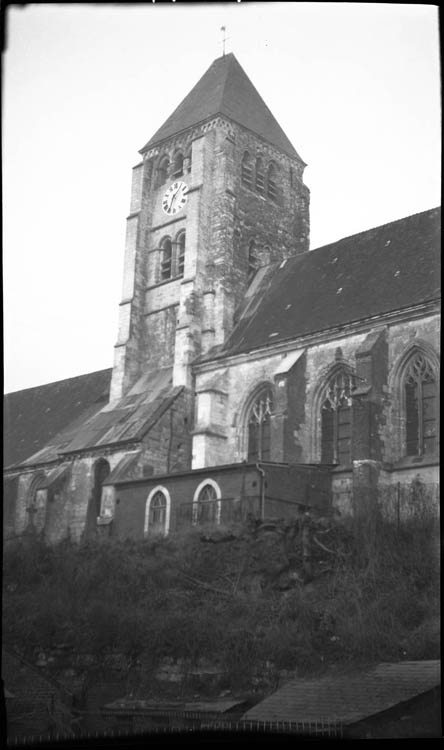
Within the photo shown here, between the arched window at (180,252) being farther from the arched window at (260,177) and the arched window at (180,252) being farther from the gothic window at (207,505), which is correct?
the gothic window at (207,505)

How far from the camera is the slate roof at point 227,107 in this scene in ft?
139

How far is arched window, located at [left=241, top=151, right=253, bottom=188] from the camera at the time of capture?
4141cm

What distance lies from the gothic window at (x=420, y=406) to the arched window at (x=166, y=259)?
14.9 m

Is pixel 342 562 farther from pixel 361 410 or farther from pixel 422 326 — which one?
pixel 422 326

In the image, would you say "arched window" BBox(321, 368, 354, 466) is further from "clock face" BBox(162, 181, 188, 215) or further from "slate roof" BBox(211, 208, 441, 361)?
"clock face" BBox(162, 181, 188, 215)

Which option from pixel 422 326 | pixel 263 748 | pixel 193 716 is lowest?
pixel 193 716

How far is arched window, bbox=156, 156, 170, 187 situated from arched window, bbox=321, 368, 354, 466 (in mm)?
16399

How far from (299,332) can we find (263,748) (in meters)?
24.4

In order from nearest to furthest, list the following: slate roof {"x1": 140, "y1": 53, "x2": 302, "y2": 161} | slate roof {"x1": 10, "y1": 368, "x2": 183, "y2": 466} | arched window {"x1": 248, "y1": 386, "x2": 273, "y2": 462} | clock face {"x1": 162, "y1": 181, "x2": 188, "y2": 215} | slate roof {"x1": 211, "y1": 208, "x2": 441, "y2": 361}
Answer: slate roof {"x1": 211, "y1": 208, "x2": 441, "y2": 361} < arched window {"x1": 248, "y1": 386, "x2": 273, "y2": 462} < slate roof {"x1": 10, "y1": 368, "x2": 183, "y2": 466} < clock face {"x1": 162, "y1": 181, "x2": 188, "y2": 215} < slate roof {"x1": 140, "y1": 53, "x2": 302, "y2": 161}

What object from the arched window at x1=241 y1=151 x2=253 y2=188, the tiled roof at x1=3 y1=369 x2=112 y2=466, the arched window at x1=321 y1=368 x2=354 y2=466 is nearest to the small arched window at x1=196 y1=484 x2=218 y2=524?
the arched window at x1=321 y1=368 x2=354 y2=466

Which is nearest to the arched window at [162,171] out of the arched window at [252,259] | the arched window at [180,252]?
the arched window at [180,252]

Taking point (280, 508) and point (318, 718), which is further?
point (280, 508)

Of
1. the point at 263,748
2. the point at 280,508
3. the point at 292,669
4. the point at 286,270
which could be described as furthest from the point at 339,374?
the point at 263,748

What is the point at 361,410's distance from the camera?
28469 mm
